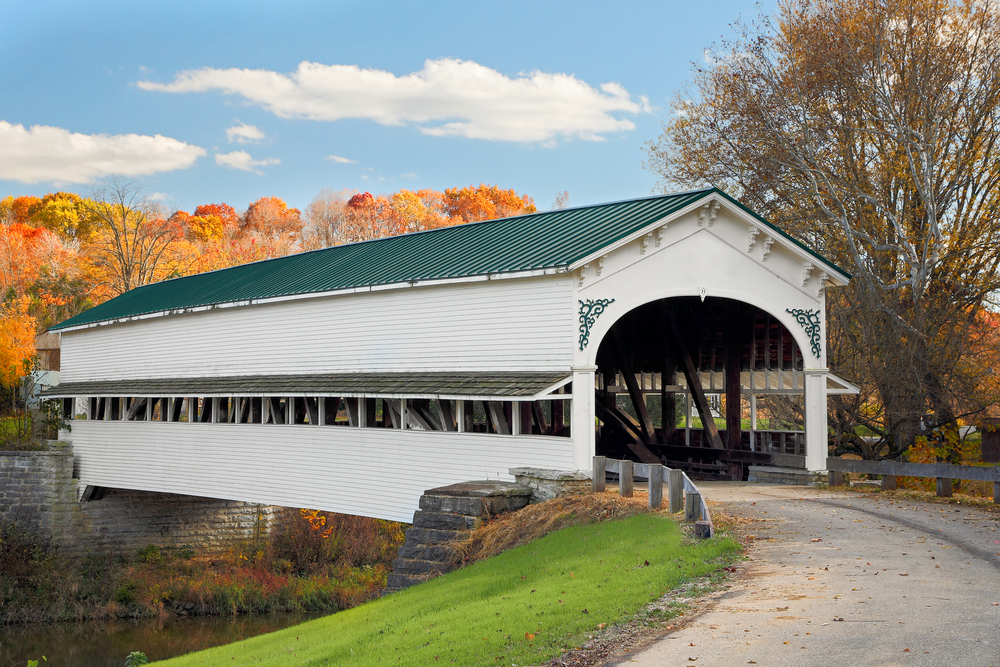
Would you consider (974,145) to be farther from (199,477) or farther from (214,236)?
(214,236)

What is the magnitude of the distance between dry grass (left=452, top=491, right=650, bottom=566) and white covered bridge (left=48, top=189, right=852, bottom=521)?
1.30 meters

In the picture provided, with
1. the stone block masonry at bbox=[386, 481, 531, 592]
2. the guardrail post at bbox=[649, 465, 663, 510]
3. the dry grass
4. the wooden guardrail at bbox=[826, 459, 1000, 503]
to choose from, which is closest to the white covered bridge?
the wooden guardrail at bbox=[826, 459, 1000, 503]

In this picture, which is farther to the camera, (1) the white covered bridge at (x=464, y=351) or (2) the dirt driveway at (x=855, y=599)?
(1) the white covered bridge at (x=464, y=351)

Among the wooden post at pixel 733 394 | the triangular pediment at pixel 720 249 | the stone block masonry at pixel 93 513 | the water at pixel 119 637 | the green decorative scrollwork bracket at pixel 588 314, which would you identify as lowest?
the water at pixel 119 637

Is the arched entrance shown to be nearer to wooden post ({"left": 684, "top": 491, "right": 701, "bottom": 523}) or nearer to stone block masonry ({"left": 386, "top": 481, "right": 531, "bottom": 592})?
stone block masonry ({"left": 386, "top": 481, "right": 531, "bottom": 592})

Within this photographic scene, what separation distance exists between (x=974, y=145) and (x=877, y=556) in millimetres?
16969

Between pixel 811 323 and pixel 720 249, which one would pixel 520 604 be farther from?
pixel 811 323

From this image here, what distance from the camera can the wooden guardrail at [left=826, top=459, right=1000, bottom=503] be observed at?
49.6ft

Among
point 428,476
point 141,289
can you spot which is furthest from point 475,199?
point 428,476

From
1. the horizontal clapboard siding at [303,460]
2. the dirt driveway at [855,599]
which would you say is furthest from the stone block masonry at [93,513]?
the dirt driveway at [855,599]

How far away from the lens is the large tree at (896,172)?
2338cm

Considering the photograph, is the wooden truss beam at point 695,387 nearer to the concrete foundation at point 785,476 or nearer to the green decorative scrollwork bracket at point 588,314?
the concrete foundation at point 785,476

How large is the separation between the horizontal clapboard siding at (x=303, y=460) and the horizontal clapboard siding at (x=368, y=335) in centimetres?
149

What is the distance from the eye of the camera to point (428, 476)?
18859mm
